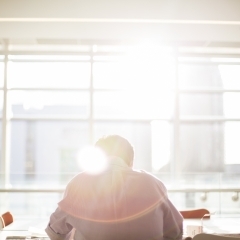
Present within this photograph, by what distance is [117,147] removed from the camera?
7.60ft

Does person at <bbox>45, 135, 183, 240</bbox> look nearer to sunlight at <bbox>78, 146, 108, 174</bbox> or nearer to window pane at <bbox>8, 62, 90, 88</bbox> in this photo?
sunlight at <bbox>78, 146, 108, 174</bbox>

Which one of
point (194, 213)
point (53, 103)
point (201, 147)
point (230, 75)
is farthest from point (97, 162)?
point (230, 75)

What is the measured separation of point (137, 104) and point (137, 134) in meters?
0.65

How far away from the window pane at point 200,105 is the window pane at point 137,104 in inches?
11.8

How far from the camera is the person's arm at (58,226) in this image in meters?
2.24

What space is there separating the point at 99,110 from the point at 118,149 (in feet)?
20.7

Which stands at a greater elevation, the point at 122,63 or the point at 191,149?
the point at 122,63

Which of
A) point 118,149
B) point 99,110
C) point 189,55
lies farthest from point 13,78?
point 118,149

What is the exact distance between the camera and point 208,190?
25.1ft

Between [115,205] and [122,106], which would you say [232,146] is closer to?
[122,106]

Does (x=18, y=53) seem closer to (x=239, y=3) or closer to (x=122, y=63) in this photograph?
(x=122, y=63)

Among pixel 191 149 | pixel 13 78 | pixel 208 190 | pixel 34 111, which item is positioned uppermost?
pixel 13 78

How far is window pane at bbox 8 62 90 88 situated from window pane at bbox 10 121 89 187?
2.61ft

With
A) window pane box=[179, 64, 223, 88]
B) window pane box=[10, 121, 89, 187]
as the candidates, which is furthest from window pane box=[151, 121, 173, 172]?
window pane box=[10, 121, 89, 187]
